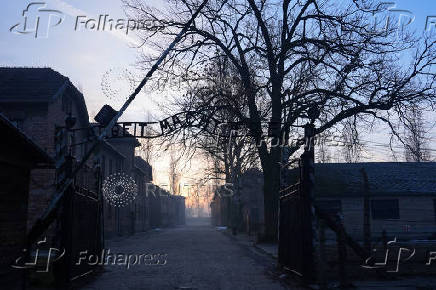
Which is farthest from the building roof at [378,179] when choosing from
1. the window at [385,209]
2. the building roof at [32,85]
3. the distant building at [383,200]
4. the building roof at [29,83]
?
the building roof at [29,83]

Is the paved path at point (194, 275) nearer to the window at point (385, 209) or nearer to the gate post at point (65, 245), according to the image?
the gate post at point (65, 245)

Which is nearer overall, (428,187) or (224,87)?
(224,87)

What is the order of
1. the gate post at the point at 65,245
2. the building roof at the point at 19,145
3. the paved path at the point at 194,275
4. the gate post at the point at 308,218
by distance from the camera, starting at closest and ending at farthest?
1. the building roof at the point at 19,145
2. the gate post at the point at 65,245
3. the gate post at the point at 308,218
4. the paved path at the point at 194,275

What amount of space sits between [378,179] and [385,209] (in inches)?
95.8

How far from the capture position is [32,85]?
25.0m

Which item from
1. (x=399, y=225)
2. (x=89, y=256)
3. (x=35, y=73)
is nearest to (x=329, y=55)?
(x=89, y=256)

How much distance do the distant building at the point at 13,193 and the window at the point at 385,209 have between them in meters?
23.7

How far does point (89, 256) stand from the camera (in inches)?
480

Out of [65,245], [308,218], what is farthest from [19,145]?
[308,218]

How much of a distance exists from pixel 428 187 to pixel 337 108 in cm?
1428

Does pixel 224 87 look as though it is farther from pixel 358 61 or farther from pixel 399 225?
pixel 399 225

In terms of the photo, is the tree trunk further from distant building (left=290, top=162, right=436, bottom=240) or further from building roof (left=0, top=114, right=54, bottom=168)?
building roof (left=0, top=114, right=54, bottom=168)

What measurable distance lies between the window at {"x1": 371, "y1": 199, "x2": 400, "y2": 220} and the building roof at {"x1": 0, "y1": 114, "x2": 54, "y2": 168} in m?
23.5

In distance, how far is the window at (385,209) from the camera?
30266 millimetres
